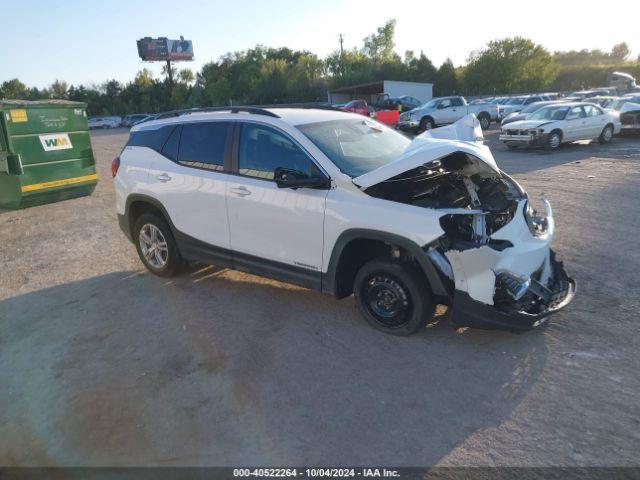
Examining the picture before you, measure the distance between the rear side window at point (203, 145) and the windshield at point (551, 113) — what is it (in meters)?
14.4

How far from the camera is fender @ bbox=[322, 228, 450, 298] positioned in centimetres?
373

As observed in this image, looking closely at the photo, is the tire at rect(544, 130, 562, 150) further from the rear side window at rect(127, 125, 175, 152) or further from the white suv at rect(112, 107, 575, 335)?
the rear side window at rect(127, 125, 175, 152)

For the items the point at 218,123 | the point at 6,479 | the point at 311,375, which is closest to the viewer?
the point at 6,479

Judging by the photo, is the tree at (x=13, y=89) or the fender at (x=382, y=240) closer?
the fender at (x=382, y=240)

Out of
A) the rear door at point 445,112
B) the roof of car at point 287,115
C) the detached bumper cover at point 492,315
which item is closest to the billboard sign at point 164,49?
the rear door at point 445,112

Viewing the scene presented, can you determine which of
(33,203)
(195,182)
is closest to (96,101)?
(33,203)

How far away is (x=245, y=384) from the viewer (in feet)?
11.8

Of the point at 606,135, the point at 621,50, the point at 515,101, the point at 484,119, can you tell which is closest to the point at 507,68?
the point at 515,101

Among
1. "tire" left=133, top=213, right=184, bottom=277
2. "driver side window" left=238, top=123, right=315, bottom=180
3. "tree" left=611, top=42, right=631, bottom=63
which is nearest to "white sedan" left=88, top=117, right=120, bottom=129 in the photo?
"tire" left=133, top=213, right=184, bottom=277

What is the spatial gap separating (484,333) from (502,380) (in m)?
0.70

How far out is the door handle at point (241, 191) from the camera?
15.2ft

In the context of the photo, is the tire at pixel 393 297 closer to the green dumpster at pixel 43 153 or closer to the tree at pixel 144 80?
the green dumpster at pixel 43 153

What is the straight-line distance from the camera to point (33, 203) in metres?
10.5

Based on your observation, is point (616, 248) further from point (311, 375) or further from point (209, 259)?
point (209, 259)
